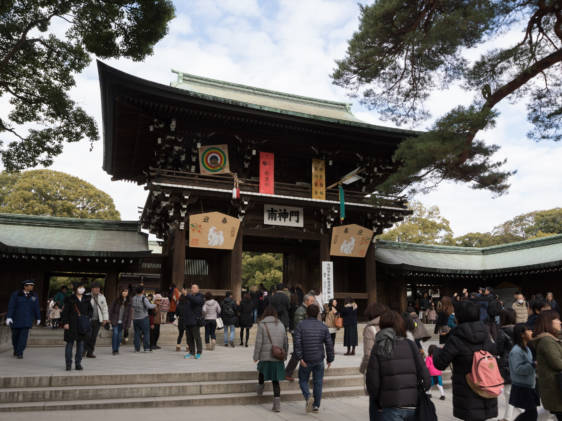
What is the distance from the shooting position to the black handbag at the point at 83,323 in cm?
815

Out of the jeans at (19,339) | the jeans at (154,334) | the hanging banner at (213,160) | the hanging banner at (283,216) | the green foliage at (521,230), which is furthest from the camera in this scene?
the green foliage at (521,230)

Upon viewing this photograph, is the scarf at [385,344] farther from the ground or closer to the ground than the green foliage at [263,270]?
closer to the ground

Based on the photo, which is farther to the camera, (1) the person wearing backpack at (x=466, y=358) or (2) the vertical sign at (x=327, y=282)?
(2) the vertical sign at (x=327, y=282)

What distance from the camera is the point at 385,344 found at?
149 inches

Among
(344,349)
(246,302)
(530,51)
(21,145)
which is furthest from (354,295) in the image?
(21,145)

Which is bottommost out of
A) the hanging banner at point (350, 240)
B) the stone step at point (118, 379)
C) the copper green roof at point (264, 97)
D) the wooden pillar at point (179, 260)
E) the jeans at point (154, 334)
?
the stone step at point (118, 379)

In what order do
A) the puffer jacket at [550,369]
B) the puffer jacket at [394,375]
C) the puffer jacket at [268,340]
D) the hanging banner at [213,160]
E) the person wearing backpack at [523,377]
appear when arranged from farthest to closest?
1. the hanging banner at [213,160]
2. the puffer jacket at [268,340]
3. the person wearing backpack at [523,377]
4. the puffer jacket at [550,369]
5. the puffer jacket at [394,375]

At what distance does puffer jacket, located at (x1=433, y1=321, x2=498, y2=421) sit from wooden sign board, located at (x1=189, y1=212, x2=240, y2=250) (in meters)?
12.0

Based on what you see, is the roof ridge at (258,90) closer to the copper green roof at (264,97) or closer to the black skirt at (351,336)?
the copper green roof at (264,97)

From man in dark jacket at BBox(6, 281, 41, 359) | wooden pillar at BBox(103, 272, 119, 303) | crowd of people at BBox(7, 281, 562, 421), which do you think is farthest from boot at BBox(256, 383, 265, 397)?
wooden pillar at BBox(103, 272, 119, 303)

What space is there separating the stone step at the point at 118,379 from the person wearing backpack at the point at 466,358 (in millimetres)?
4718

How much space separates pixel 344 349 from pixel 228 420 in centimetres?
720

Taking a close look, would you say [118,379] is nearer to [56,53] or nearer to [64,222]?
[56,53]

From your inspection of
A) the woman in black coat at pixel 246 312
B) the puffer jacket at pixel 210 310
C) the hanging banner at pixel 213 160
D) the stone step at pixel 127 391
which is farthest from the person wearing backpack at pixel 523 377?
the hanging banner at pixel 213 160
